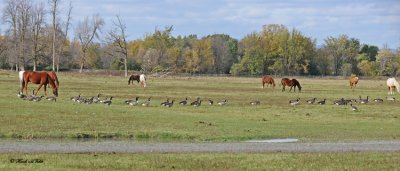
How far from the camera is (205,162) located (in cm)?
1712

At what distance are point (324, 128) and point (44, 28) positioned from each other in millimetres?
105336

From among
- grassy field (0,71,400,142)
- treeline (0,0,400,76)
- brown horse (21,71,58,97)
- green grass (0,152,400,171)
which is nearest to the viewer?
green grass (0,152,400,171)

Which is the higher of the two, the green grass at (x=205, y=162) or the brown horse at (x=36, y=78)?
the brown horse at (x=36, y=78)

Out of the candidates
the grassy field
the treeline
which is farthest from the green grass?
the treeline

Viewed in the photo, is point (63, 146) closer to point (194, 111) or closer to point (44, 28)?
point (194, 111)

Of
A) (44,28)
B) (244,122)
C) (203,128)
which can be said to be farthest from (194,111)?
(44,28)

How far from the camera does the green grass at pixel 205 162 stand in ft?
52.5

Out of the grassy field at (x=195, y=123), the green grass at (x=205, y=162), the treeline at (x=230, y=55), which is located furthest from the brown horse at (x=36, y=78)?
the treeline at (x=230, y=55)

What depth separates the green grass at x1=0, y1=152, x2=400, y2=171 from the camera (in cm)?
1599

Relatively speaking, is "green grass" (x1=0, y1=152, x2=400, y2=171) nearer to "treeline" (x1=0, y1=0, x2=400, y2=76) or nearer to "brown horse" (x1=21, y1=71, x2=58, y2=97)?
"brown horse" (x1=21, y1=71, x2=58, y2=97)

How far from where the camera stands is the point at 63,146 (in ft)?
70.4

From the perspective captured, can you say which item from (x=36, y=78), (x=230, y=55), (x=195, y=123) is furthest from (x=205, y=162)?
(x=230, y=55)

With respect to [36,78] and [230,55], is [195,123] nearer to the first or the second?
[36,78]

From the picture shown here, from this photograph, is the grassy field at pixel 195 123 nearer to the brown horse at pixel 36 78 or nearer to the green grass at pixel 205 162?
the brown horse at pixel 36 78
